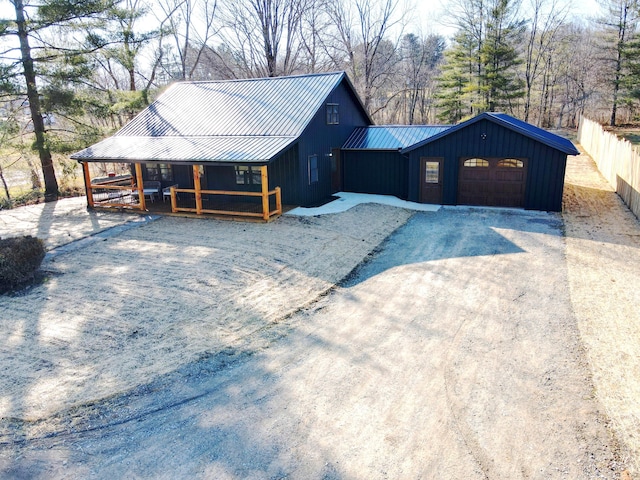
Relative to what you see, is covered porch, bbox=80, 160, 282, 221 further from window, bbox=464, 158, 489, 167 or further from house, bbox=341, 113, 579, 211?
window, bbox=464, 158, 489, 167

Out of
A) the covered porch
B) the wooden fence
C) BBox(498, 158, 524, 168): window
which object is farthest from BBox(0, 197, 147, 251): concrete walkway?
the wooden fence

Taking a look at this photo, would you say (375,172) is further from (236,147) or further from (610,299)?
(610,299)

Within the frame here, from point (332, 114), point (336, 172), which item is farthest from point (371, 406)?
point (336, 172)

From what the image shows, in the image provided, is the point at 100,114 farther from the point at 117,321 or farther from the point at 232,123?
the point at 117,321

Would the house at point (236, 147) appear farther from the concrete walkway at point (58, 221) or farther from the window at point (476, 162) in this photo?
the window at point (476, 162)

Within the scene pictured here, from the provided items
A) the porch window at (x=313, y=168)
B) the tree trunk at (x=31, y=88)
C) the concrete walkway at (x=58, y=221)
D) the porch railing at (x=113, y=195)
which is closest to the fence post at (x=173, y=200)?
the concrete walkway at (x=58, y=221)

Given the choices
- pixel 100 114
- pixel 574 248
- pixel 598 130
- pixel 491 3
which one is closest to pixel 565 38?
pixel 491 3
